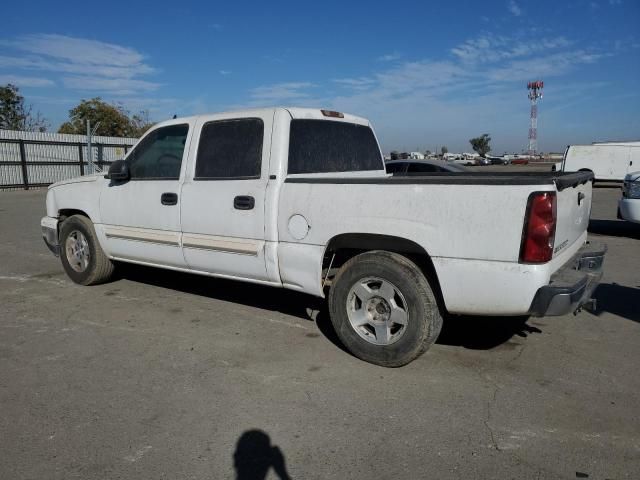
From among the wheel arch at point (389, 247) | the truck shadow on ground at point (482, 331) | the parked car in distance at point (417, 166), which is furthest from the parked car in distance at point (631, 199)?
the wheel arch at point (389, 247)

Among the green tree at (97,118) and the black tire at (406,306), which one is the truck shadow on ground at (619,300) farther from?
the green tree at (97,118)

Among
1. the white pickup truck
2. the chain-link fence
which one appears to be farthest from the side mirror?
the chain-link fence

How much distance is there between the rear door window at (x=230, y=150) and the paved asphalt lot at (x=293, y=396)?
140 cm

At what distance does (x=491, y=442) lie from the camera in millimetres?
2816

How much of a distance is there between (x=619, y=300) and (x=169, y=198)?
4.85m

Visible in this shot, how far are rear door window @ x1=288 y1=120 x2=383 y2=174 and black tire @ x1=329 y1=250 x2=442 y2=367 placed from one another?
41.9 inches

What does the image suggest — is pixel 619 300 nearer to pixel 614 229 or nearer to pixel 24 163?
pixel 614 229

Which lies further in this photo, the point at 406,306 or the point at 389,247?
the point at 389,247

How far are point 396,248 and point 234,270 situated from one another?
153 cm

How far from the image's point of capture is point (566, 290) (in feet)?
10.4

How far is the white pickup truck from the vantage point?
320 cm

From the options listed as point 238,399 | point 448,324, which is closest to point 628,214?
point 448,324

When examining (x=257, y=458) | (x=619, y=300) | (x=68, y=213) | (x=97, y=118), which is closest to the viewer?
(x=257, y=458)

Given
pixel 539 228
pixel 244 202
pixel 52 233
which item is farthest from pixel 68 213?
pixel 539 228
